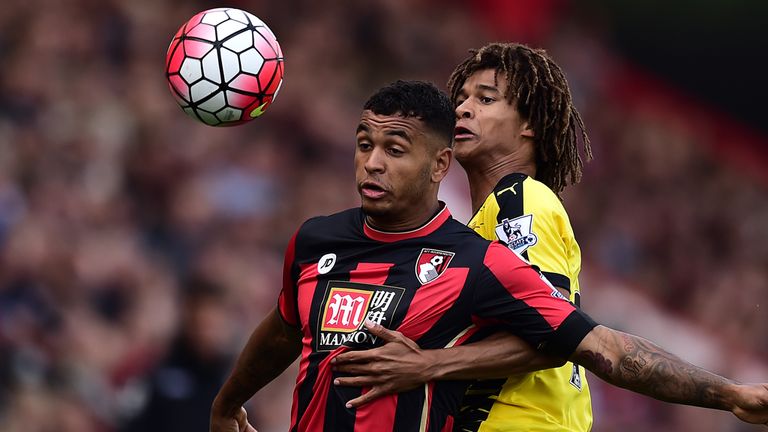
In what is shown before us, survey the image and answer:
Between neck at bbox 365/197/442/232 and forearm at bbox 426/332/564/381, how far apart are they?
1.66 ft

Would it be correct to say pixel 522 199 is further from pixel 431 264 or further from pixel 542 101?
pixel 542 101

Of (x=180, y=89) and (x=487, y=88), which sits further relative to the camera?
(x=487, y=88)

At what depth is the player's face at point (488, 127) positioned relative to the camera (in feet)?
17.0

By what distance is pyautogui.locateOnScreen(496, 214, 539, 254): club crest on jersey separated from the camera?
14.9 ft

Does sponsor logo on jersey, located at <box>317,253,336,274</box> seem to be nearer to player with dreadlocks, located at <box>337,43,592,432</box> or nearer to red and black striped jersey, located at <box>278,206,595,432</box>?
red and black striped jersey, located at <box>278,206,595,432</box>

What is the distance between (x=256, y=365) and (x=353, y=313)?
96 centimetres

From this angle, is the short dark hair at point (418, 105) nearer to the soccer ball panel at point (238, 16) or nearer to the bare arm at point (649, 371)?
the bare arm at point (649, 371)

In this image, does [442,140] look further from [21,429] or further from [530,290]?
[21,429]

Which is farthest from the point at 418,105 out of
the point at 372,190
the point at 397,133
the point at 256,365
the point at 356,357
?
the point at 256,365

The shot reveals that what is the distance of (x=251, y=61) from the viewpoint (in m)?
5.13

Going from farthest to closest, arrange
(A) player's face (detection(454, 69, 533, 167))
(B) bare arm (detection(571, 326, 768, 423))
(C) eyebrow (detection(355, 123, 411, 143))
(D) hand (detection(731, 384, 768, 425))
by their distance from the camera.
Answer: (A) player's face (detection(454, 69, 533, 167)), (C) eyebrow (detection(355, 123, 411, 143)), (B) bare arm (detection(571, 326, 768, 423)), (D) hand (detection(731, 384, 768, 425))

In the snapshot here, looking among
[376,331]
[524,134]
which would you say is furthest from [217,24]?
[376,331]

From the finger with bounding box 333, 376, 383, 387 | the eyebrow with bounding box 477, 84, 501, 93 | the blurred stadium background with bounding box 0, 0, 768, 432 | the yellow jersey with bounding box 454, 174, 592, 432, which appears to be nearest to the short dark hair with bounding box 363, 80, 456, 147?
the yellow jersey with bounding box 454, 174, 592, 432

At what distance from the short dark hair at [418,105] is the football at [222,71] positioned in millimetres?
849
